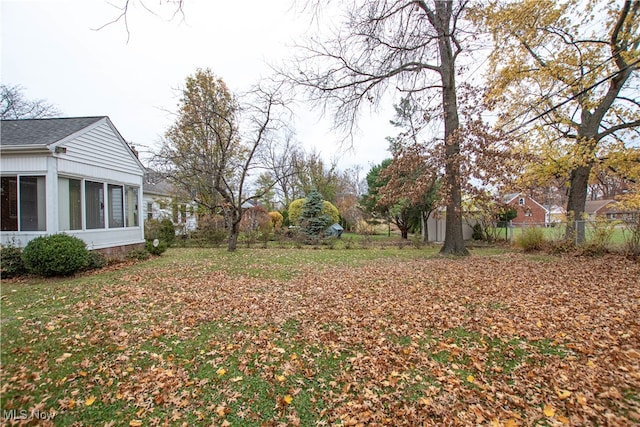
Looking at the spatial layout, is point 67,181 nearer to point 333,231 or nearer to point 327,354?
point 327,354

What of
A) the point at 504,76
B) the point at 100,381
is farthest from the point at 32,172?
the point at 504,76

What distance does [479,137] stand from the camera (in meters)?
9.26

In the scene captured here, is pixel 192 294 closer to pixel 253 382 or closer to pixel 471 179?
pixel 253 382

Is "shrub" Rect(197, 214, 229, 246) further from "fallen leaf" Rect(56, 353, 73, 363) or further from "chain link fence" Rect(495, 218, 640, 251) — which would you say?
"chain link fence" Rect(495, 218, 640, 251)

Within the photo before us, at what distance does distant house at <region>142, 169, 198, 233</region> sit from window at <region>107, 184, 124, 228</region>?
188 inches

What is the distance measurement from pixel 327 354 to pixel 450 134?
873 cm

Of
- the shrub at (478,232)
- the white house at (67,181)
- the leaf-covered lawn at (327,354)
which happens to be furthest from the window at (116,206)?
the shrub at (478,232)

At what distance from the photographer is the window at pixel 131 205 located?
11298 millimetres

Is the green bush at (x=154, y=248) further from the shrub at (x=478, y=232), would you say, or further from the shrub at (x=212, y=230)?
the shrub at (x=478, y=232)

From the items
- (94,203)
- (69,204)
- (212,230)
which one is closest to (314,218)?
(212,230)

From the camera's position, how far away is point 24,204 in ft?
26.5

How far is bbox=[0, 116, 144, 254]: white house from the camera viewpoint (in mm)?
8016

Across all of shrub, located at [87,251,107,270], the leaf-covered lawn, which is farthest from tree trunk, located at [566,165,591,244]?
shrub, located at [87,251,107,270]

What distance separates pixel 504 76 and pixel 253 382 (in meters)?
12.8
